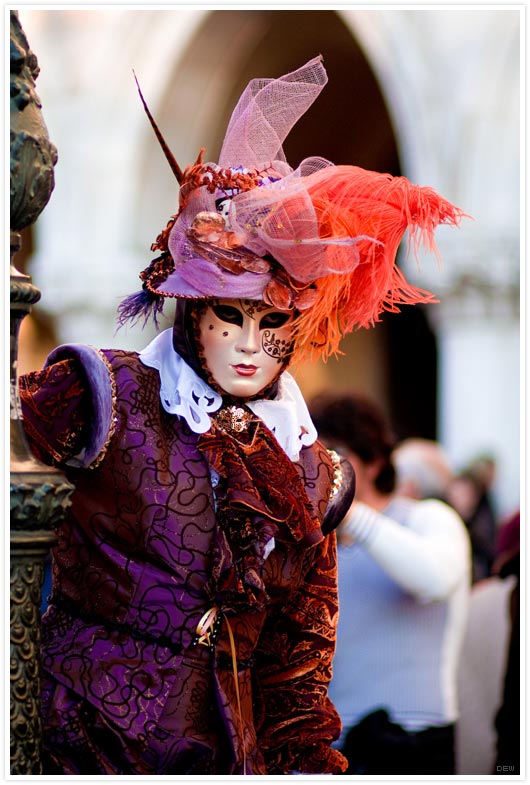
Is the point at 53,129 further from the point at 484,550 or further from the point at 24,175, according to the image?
the point at 24,175

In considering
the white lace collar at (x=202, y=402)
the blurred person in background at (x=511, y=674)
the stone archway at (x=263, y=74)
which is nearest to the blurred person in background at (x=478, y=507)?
the blurred person in background at (x=511, y=674)

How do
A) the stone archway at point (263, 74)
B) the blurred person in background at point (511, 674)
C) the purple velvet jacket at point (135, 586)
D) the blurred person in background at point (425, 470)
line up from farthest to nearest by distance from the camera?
the stone archway at point (263, 74) → the blurred person in background at point (425, 470) → the blurred person in background at point (511, 674) → the purple velvet jacket at point (135, 586)

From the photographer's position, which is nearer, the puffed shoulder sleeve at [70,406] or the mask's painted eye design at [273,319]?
the puffed shoulder sleeve at [70,406]

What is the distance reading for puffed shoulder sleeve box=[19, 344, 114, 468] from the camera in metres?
2.53

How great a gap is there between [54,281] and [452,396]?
113 inches

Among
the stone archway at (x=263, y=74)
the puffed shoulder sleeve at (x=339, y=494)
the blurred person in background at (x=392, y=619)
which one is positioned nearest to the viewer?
the puffed shoulder sleeve at (x=339, y=494)

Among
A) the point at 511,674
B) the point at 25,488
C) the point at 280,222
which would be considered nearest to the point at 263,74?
the point at 511,674

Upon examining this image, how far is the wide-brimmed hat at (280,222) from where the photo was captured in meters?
2.62

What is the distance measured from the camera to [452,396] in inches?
397

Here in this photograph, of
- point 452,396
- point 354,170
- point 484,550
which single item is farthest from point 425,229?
point 452,396

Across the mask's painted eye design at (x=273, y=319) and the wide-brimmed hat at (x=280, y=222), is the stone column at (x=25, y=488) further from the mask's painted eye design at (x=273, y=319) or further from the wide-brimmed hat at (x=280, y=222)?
the mask's painted eye design at (x=273, y=319)

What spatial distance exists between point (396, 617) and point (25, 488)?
2.45 m

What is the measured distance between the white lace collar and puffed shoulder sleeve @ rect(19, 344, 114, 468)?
132 mm

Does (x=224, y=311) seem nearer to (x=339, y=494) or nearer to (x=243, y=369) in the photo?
(x=243, y=369)
